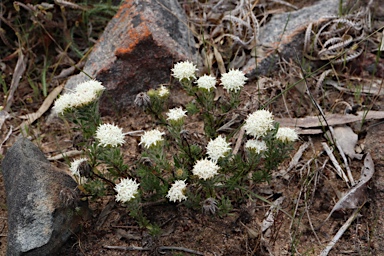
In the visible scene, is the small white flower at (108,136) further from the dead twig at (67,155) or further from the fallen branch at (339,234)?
the fallen branch at (339,234)

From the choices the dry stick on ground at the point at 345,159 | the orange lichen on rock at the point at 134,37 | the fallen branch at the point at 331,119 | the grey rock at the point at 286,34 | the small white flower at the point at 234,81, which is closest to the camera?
the small white flower at the point at 234,81

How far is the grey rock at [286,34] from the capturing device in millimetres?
4281

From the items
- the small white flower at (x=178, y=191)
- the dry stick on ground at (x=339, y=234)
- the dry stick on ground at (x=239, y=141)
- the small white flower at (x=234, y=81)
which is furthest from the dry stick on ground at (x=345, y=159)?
the small white flower at (x=178, y=191)

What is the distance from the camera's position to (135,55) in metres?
4.13

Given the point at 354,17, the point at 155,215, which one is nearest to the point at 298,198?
the point at 155,215

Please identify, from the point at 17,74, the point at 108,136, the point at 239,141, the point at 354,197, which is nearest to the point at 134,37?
the point at 17,74

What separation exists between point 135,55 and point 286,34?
4.53ft

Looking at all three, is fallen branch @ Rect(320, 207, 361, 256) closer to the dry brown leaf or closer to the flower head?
the dry brown leaf

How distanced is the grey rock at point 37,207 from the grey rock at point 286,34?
6.35 ft

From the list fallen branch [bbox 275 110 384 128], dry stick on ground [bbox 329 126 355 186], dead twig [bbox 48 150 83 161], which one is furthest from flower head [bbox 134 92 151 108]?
dry stick on ground [bbox 329 126 355 186]

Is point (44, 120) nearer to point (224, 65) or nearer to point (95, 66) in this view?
point (95, 66)

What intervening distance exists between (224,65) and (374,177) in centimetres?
165

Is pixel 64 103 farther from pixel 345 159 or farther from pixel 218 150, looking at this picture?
pixel 345 159

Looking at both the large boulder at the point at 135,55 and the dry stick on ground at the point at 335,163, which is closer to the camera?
the dry stick on ground at the point at 335,163
